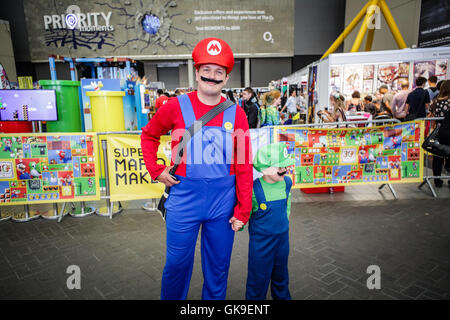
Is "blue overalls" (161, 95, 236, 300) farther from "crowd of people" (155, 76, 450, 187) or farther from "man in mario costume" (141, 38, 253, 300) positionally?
"crowd of people" (155, 76, 450, 187)

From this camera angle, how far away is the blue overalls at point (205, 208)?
2062 mm

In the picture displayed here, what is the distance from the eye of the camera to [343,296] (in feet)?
9.09

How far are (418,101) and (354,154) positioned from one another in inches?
161

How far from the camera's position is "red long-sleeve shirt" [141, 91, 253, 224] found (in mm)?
2115

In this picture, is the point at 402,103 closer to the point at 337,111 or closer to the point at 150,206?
the point at 337,111

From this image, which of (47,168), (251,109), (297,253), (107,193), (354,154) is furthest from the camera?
(251,109)

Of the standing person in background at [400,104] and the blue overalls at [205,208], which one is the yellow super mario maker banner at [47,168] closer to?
the blue overalls at [205,208]

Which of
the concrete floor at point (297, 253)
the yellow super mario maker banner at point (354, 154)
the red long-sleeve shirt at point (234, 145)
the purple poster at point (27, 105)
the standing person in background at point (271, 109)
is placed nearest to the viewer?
the red long-sleeve shirt at point (234, 145)

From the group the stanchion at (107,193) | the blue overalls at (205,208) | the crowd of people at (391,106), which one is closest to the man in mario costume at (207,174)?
the blue overalls at (205,208)

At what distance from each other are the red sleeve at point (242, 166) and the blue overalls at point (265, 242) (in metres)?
0.22

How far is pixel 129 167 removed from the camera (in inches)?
190

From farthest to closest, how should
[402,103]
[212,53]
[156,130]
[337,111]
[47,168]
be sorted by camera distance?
1. [402,103]
2. [337,111]
3. [47,168]
4. [156,130]
5. [212,53]

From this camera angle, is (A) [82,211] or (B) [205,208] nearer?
(B) [205,208]

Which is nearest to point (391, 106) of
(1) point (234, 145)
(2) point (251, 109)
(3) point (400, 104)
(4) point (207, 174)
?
(3) point (400, 104)
